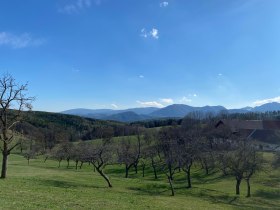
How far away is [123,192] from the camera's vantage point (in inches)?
1693

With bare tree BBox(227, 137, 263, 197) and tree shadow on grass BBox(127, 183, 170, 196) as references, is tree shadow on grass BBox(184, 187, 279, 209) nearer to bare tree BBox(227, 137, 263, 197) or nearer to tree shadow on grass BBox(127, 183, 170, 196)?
tree shadow on grass BBox(127, 183, 170, 196)

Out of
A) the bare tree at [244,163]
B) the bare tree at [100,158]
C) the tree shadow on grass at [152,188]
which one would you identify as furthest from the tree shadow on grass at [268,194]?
the bare tree at [100,158]

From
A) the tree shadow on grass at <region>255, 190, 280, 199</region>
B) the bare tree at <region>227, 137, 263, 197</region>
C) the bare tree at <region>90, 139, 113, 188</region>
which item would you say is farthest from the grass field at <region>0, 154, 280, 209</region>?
the bare tree at <region>227, 137, 263, 197</region>

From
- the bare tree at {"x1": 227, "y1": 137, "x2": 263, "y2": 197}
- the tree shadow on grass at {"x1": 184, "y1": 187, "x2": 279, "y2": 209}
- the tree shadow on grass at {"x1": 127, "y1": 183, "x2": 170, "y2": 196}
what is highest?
the bare tree at {"x1": 227, "y1": 137, "x2": 263, "y2": 197}

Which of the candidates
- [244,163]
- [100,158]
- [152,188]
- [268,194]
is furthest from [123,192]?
[268,194]

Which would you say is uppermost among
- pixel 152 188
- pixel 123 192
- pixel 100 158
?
pixel 100 158

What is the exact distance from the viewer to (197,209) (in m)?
34.3

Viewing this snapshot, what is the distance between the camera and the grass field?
27.2 meters

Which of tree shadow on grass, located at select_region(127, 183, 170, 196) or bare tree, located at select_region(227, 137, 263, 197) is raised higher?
bare tree, located at select_region(227, 137, 263, 197)

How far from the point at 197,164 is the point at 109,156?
59.6m

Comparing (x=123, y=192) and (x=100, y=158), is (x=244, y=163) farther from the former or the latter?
(x=100, y=158)

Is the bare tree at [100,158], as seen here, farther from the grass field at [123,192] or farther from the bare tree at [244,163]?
the bare tree at [244,163]

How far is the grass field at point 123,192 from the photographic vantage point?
89.2ft

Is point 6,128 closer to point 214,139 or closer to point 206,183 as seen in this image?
point 206,183
